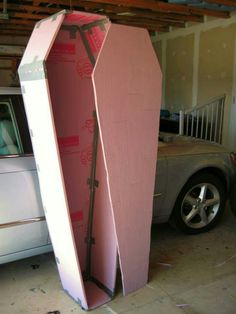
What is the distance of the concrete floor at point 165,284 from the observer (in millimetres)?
2305

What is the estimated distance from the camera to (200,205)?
3.34 meters

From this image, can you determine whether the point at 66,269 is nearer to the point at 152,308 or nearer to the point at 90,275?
the point at 90,275

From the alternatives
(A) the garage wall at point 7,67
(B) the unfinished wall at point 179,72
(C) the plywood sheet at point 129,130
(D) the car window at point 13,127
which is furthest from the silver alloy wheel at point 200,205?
(A) the garage wall at point 7,67

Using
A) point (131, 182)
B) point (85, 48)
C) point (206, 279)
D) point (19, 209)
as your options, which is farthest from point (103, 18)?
point (206, 279)

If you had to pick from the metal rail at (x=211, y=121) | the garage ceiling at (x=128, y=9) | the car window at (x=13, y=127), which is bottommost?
the metal rail at (x=211, y=121)

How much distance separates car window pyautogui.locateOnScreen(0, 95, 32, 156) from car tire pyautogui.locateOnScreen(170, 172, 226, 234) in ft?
5.16

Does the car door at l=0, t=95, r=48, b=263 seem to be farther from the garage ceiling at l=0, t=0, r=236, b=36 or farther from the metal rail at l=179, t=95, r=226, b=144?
the metal rail at l=179, t=95, r=226, b=144

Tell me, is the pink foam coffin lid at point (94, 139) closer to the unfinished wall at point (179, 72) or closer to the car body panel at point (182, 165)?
the car body panel at point (182, 165)

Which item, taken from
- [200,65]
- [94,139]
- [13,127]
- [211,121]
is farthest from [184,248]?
[200,65]

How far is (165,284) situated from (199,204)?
1015 mm

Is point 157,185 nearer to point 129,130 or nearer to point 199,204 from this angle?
point 199,204

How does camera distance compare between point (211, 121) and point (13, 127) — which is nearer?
point (13, 127)

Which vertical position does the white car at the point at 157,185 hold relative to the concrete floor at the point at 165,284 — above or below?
above

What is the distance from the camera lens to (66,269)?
7.52ft
